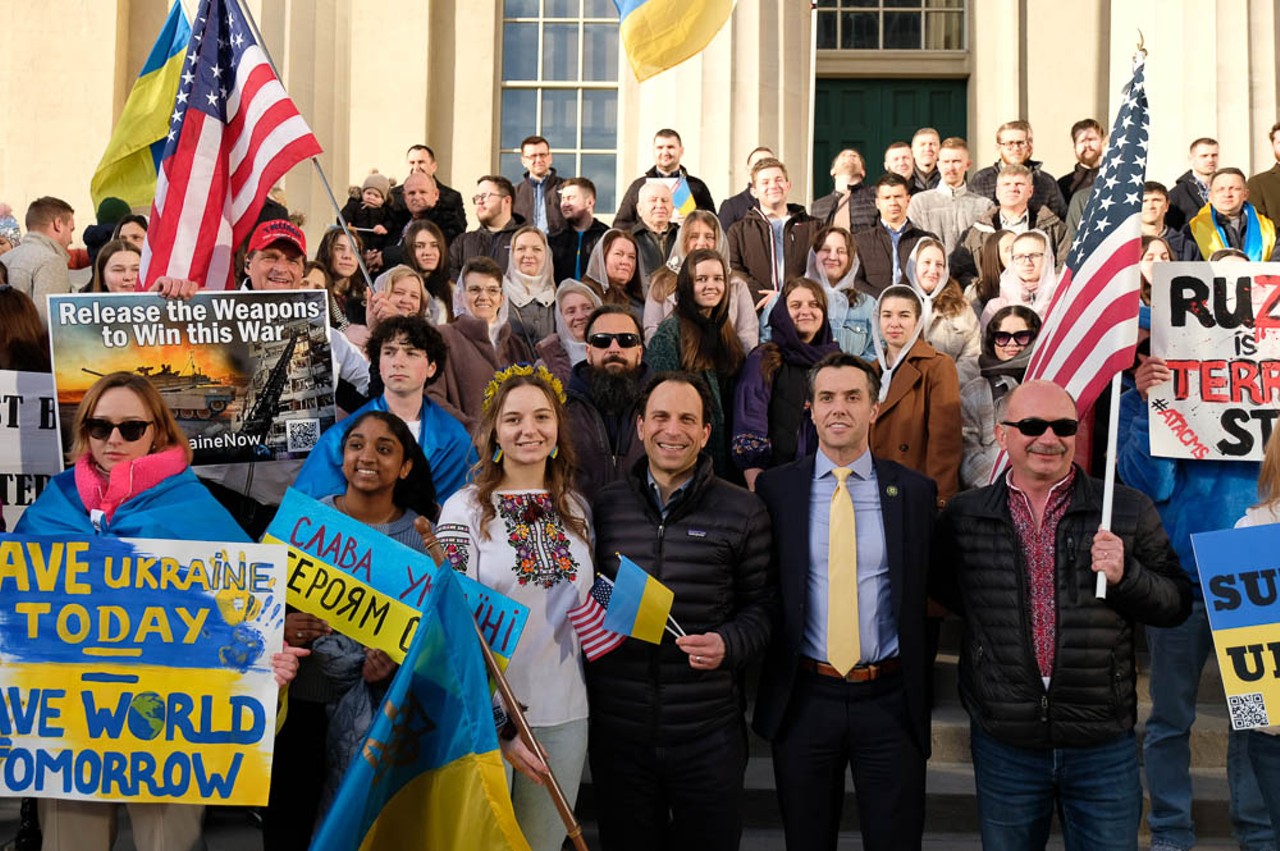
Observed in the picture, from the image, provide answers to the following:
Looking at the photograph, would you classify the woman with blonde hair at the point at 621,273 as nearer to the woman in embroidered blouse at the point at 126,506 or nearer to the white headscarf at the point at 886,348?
the white headscarf at the point at 886,348

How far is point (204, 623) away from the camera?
4.92 meters

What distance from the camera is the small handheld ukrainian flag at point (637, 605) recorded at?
15.4ft

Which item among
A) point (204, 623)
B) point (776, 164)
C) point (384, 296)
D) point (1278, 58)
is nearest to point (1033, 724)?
point (204, 623)

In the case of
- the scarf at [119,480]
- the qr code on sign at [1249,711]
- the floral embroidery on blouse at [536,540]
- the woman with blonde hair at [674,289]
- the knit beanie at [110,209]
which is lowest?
the qr code on sign at [1249,711]

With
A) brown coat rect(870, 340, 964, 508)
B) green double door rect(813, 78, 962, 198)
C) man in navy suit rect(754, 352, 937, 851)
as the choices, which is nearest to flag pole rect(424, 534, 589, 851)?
man in navy suit rect(754, 352, 937, 851)

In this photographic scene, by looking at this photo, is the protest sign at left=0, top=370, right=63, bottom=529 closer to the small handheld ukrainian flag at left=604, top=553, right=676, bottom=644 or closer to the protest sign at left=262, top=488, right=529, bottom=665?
the protest sign at left=262, top=488, right=529, bottom=665

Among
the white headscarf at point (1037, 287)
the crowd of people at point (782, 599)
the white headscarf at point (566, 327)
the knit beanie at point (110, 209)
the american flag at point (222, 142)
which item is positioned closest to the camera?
the crowd of people at point (782, 599)

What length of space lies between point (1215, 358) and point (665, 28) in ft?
15.1

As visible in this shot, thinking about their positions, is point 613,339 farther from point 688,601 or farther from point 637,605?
point 637,605

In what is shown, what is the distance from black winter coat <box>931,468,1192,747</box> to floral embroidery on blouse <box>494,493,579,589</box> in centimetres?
134

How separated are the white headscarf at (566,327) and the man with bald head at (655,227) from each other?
5.76ft

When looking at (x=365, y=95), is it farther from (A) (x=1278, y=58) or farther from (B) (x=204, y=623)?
(B) (x=204, y=623)

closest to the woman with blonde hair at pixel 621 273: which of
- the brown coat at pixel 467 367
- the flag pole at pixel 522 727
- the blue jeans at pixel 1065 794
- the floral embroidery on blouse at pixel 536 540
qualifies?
the brown coat at pixel 467 367

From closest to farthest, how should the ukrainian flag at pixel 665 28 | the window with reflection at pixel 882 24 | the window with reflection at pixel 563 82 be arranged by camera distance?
1. the ukrainian flag at pixel 665 28
2. the window with reflection at pixel 563 82
3. the window with reflection at pixel 882 24
